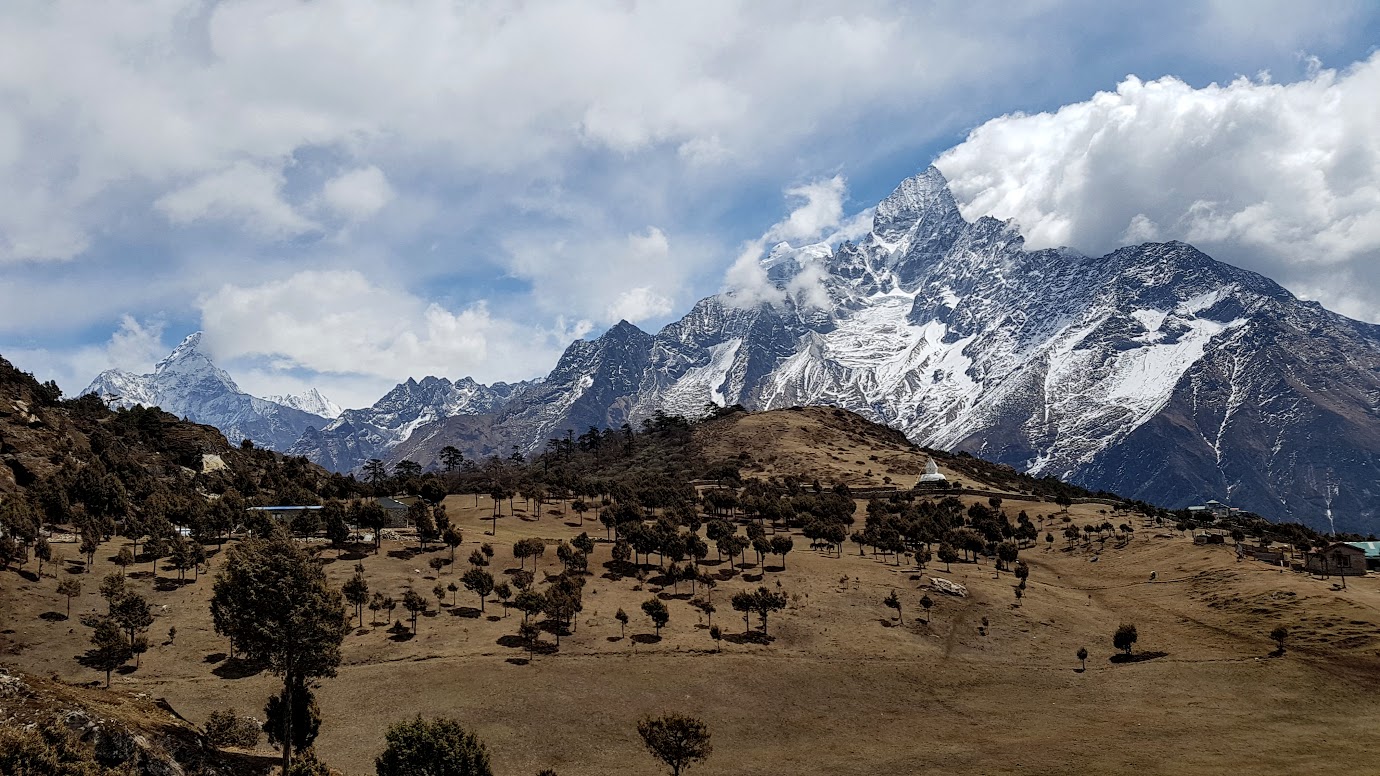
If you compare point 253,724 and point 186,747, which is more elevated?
point 186,747

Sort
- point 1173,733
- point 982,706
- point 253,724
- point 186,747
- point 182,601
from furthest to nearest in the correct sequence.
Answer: point 182,601
point 982,706
point 1173,733
point 253,724
point 186,747

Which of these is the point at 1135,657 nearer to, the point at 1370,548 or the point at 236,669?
the point at 1370,548

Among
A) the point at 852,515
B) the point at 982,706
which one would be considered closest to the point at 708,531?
the point at 852,515

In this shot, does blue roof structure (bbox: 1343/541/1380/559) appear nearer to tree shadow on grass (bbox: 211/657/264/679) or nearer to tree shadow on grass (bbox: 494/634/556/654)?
tree shadow on grass (bbox: 494/634/556/654)

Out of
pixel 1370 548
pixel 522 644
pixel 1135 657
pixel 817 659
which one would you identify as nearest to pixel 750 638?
pixel 817 659

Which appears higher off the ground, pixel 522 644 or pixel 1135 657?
pixel 522 644

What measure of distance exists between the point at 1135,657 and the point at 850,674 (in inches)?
1458

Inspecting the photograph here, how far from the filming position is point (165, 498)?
435 ft

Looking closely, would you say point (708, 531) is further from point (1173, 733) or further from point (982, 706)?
point (1173, 733)

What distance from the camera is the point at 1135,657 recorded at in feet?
297

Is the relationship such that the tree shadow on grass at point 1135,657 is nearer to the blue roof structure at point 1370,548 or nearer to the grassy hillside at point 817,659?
the grassy hillside at point 817,659

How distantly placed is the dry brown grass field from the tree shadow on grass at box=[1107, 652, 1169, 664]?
0.82m

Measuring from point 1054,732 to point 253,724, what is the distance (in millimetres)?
69555

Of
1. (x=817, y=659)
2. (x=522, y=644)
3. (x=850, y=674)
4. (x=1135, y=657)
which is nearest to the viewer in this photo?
(x=850, y=674)
